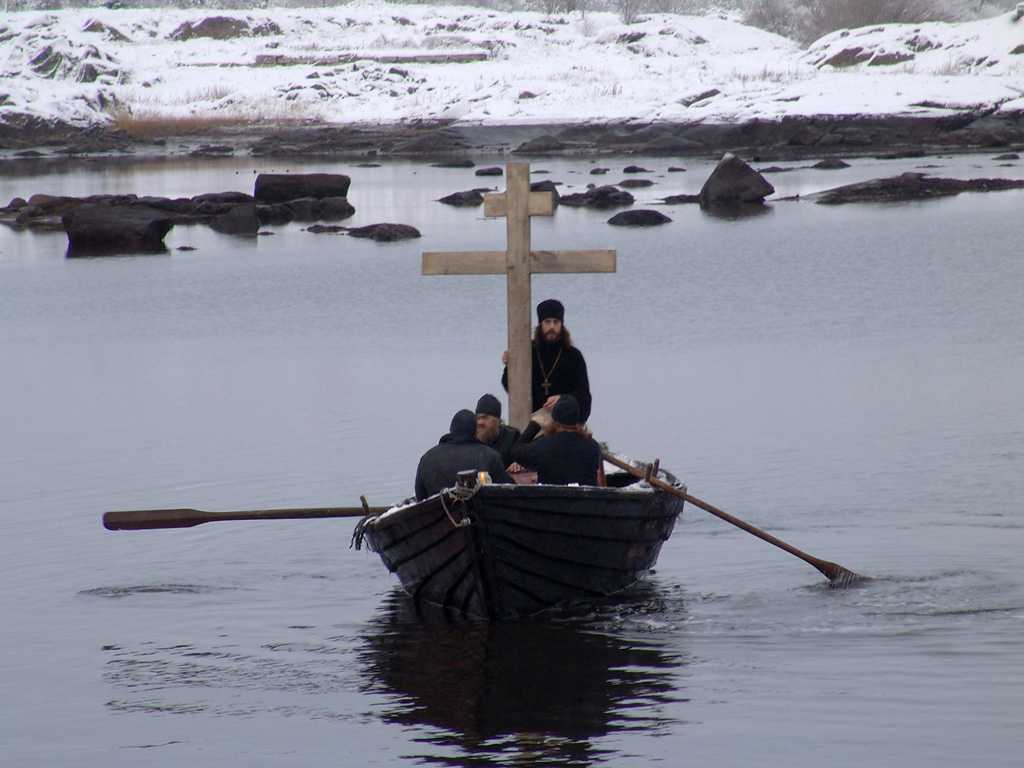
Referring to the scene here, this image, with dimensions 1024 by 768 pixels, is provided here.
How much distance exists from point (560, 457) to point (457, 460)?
901 millimetres

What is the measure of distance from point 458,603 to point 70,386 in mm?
14186

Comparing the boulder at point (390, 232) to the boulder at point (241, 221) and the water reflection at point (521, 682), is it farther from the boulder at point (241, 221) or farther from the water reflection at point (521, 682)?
the water reflection at point (521, 682)

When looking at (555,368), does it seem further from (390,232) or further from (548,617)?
(390,232)

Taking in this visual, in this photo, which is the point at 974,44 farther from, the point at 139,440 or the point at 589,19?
the point at 139,440

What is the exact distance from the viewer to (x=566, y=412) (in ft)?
41.9

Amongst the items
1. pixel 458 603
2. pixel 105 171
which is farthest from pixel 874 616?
pixel 105 171

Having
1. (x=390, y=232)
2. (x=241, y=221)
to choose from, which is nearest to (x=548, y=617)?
(x=390, y=232)

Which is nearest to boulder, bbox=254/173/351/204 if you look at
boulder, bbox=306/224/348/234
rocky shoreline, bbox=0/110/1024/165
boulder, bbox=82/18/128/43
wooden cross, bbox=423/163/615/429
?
boulder, bbox=306/224/348/234

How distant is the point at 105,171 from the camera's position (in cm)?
8019

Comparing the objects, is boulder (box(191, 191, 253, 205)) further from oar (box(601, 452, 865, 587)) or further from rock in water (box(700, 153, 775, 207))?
oar (box(601, 452, 865, 587))

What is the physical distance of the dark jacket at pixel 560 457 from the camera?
1277 centimetres

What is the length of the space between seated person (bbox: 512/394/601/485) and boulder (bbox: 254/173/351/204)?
45.4 m

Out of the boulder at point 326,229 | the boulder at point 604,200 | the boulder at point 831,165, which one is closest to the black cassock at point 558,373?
the boulder at point 326,229

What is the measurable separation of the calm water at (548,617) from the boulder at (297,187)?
20.4m
